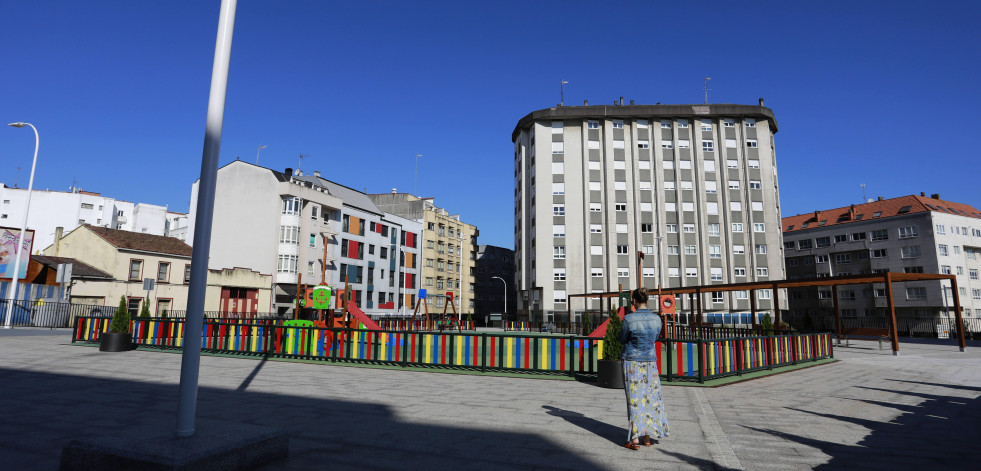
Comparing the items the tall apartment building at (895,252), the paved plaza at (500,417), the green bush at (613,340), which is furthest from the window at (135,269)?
the tall apartment building at (895,252)

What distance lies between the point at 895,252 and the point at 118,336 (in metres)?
74.7

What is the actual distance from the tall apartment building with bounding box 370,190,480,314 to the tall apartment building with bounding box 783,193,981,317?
4406 cm

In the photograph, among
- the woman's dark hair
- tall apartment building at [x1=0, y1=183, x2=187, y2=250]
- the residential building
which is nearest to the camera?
the woman's dark hair

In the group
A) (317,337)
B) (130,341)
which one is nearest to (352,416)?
(317,337)

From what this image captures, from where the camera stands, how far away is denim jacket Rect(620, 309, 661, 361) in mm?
6309

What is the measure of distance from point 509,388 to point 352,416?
162 inches

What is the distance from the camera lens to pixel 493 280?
324 feet

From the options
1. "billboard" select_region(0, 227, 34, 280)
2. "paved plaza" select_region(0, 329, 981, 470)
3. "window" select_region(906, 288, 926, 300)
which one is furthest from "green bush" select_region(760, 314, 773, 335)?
"window" select_region(906, 288, 926, 300)

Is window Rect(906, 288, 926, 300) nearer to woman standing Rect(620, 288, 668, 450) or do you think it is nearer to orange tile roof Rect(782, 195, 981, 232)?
orange tile roof Rect(782, 195, 981, 232)

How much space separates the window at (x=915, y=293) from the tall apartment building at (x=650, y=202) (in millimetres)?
14774

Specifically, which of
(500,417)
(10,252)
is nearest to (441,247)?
(10,252)

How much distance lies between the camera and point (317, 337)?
615 inches

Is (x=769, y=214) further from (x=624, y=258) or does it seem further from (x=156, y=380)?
(x=156, y=380)

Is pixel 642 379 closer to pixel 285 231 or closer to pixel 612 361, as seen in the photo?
pixel 612 361
